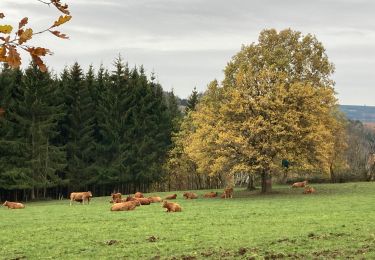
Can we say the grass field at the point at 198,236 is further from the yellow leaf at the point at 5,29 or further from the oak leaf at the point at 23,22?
the yellow leaf at the point at 5,29

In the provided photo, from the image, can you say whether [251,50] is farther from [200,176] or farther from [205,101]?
[200,176]

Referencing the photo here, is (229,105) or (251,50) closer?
(229,105)

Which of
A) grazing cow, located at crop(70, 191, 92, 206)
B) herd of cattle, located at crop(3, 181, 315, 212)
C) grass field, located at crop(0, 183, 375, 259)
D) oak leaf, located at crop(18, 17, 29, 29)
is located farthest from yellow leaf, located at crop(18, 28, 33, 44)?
grazing cow, located at crop(70, 191, 92, 206)

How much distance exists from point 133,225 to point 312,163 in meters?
22.7

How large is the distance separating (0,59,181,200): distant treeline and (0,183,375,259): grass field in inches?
1112

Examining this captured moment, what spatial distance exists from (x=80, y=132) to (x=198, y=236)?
4661cm

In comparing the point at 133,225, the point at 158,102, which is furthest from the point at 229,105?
the point at 158,102

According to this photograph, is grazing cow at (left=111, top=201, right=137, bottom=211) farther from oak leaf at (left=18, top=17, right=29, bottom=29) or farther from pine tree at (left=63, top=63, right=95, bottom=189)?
pine tree at (left=63, top=63, right=95, bottom=189)

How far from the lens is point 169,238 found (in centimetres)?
1644

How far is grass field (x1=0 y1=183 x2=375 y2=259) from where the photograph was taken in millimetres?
13578

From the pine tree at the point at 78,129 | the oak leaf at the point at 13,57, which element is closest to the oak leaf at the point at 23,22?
the oak leaf at the point at 13,57

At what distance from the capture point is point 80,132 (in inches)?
2402

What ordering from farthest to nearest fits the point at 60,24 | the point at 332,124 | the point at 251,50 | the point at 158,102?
the point at 158,102
the point at 251,50
the point at 332,124
the point at 60,24

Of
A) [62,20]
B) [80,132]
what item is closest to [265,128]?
[80,132]
